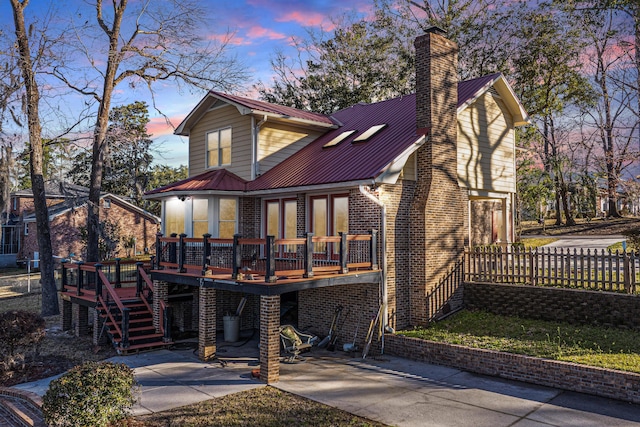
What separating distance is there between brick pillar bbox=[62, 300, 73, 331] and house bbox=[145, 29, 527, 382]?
3.98 m

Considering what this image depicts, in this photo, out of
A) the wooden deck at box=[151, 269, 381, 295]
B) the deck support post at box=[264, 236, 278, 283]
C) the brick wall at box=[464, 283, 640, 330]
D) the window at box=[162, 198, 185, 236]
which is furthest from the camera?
the window at box=[162, 198, 185, 236]

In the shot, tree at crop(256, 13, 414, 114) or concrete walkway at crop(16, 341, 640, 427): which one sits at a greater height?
tree at crop(256, 13, 414, 114)

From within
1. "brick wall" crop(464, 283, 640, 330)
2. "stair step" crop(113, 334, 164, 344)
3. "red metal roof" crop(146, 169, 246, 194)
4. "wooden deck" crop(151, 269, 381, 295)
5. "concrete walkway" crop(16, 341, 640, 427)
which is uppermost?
"red metal roof" crop(146, 169, 246, 194)

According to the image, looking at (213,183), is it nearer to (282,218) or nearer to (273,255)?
(282,218)

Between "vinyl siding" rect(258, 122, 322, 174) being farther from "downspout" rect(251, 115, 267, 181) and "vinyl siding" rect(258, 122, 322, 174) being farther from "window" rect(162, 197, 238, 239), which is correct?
"window" rect(162, 197, 238, 239)

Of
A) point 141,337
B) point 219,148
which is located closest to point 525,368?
point 141,337

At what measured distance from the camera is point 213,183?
16.2 metres

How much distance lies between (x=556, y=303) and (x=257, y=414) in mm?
8679

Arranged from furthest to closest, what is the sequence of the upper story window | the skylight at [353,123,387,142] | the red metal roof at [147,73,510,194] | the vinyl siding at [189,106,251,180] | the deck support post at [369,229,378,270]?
1. the upper story window
2. the vinyl siding at [189,106,251,180]
3. the skylight at [353,123,387,142]
4. the red metal roof at [147,73,510,194]
5. the deck support post at [369,229,378,270]

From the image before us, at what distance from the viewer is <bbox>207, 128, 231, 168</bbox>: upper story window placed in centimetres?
1788

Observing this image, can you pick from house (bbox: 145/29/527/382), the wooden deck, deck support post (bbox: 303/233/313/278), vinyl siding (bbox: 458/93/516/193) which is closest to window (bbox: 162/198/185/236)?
house (bbox: 145/29/527/382)

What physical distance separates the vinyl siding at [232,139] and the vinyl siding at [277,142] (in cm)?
49

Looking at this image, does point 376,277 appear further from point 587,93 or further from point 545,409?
point 587,93

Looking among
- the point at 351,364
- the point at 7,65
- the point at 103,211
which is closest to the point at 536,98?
the point at 351,364
